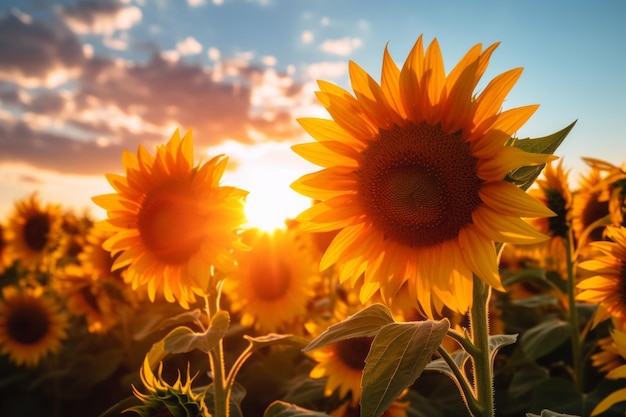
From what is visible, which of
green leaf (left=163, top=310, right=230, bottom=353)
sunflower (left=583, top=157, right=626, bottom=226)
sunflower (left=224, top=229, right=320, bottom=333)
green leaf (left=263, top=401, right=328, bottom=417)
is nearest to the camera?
green leaf (left=163, top=310, right=230, bottom=353)

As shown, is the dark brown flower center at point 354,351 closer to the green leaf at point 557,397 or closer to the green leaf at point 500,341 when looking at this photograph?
the green leaf at point 557,397

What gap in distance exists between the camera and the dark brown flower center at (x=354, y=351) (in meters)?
3.42

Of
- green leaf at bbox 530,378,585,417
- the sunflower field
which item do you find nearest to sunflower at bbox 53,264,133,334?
the sunflower field

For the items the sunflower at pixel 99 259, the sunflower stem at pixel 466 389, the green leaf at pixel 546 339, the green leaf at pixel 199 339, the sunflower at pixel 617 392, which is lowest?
the green leaf at pixel 546 339

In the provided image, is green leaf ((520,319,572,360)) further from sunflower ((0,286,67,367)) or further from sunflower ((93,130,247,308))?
sunflower ((0,286,67,367))

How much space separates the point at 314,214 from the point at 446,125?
60 centimetres

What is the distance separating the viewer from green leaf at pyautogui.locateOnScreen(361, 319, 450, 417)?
4.81 ft

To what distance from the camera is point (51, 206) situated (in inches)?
281

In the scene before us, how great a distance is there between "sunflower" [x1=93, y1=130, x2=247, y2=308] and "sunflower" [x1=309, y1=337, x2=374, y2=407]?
1150 mm

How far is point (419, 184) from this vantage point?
2.08m

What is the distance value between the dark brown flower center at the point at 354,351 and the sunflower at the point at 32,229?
15.9ft

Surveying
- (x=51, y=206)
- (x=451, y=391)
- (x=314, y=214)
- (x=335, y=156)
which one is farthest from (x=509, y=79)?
(x=51, y=206)

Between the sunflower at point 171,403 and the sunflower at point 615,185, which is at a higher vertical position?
the sunflower at point 615,185

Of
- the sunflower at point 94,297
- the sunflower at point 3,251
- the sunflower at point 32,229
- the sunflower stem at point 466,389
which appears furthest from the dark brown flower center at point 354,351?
the sunflower at point 3,251
